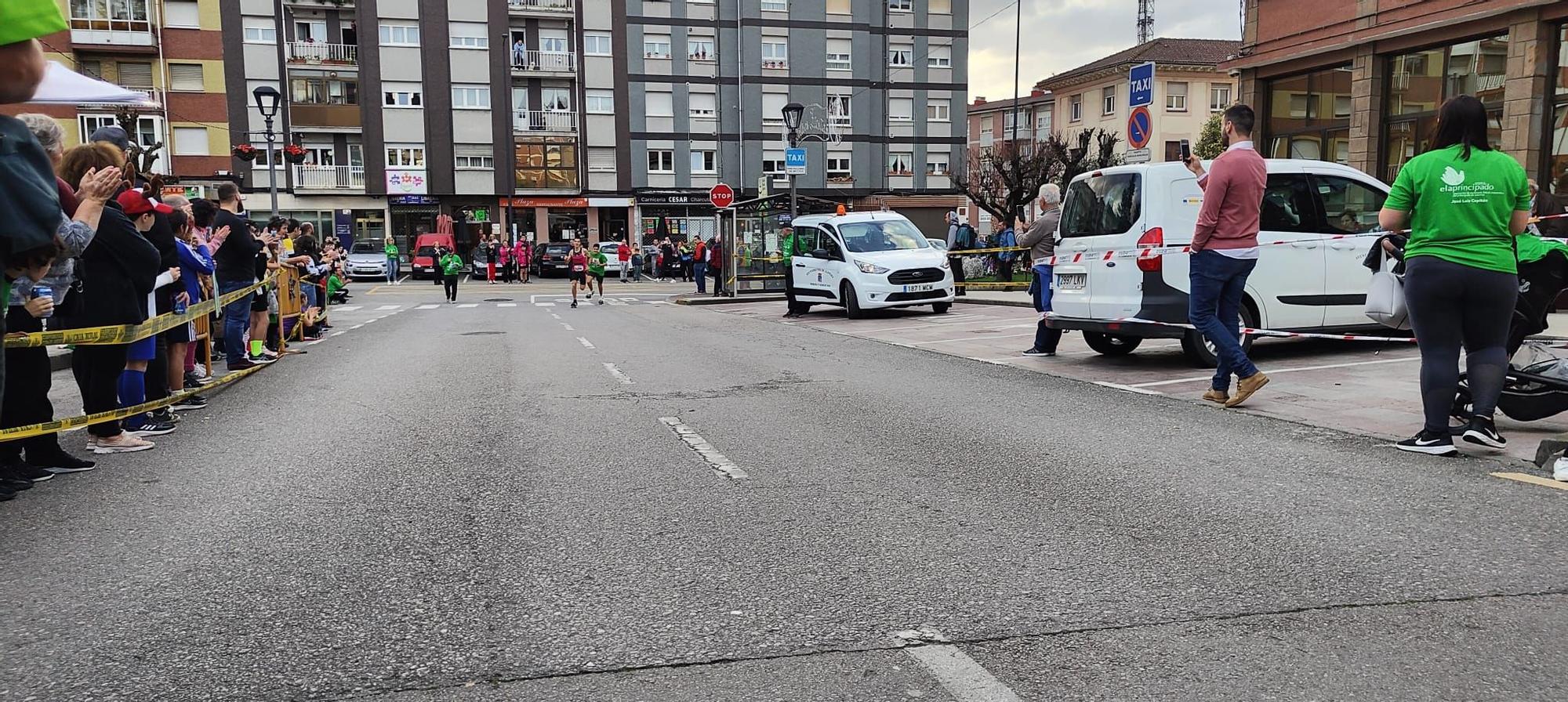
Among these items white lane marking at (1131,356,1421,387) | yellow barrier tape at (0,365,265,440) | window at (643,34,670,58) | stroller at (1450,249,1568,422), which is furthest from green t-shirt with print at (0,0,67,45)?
window at (643,34,670,58)

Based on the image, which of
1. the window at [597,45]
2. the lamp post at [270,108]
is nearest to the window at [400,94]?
the window at [597,45]

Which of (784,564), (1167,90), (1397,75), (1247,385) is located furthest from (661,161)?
(784,564)

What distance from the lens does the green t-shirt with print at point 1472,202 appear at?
5930mm

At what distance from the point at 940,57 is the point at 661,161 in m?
18.0

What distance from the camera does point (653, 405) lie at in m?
8.71

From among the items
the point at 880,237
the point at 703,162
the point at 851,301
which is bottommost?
the point at 851,301

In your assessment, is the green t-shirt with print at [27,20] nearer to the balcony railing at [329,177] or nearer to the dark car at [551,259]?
the dark car at [551,259]

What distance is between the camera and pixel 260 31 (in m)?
54.1

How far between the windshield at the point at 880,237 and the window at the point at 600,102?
41.1 metres

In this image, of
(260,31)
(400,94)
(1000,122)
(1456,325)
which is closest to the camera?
(1456,325)

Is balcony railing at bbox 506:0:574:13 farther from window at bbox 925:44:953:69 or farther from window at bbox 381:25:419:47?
window at bbox 925:44:953:69

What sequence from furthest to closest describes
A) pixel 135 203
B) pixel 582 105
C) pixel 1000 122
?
pixel 1000 122
pixel 582 105
pixel 135 203

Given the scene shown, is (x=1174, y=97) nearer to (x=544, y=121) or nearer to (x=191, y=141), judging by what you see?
(x=544, y=121)

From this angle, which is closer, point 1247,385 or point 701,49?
point 1247,385
